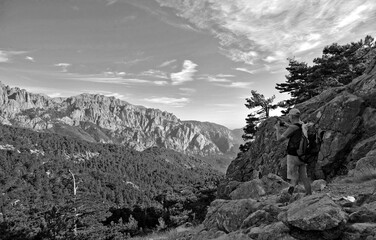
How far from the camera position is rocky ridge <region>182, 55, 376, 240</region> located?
4504 mm

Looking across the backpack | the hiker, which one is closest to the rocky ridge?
the backpack

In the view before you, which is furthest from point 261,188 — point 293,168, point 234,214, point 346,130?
point 346,130

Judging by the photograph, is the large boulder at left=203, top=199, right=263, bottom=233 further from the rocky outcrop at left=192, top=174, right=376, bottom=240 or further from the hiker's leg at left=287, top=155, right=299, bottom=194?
the hiker's leg at left=287, top=155, right=299, bottom=194

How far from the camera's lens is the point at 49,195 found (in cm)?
16075

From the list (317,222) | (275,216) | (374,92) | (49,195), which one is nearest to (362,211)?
(317,222)

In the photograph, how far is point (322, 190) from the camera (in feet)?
31.3

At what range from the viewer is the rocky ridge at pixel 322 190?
450 centimetres

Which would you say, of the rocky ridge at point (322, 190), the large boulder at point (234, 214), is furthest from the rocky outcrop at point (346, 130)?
the large boulder at point (234, 214)

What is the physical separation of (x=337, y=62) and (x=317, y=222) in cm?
3257

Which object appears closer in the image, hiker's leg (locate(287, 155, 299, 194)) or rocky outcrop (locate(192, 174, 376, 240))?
rocky outcrop (locate(192, 174, 376, 240))

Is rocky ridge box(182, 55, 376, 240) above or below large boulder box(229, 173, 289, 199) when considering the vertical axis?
above

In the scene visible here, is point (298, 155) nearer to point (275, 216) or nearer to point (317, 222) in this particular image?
point (275, 216)

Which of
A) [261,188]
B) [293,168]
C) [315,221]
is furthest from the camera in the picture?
[261,188]

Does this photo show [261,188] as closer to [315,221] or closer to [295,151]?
[295,151]
